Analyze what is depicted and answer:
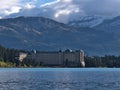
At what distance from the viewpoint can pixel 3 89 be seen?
8650 cm

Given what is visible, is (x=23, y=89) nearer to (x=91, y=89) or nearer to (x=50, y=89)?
(x=50, y=89)

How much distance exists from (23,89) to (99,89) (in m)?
14.8

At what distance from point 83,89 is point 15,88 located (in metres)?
13.8

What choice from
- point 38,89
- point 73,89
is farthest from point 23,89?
point 73,89

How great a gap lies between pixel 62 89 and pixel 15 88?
9.73 metres

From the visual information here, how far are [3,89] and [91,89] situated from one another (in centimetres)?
1703

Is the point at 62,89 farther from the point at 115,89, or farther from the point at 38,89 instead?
the point at 115,89

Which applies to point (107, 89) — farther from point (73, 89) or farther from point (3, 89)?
point (3, 89)

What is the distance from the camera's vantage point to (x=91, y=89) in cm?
8694

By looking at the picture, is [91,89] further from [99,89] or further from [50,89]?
[50,89]

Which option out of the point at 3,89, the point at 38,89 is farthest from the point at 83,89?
the point at 3,89

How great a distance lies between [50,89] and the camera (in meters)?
88.0

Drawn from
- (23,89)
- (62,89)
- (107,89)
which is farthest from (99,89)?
(23,89)

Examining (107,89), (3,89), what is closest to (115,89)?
(107,89)
